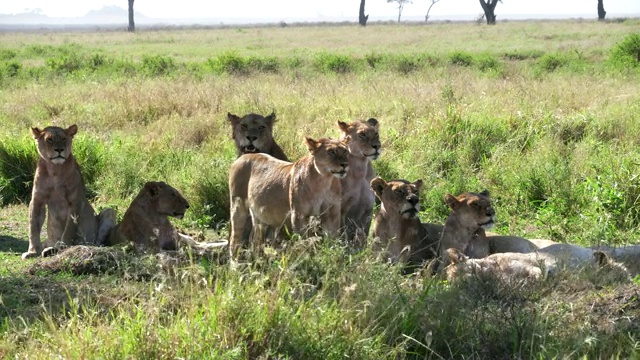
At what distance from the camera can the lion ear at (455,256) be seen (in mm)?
Result: 6641

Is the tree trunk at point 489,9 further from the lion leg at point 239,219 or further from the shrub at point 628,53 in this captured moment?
the lion leg at point 239,219

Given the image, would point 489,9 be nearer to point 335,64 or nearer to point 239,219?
point 335,64

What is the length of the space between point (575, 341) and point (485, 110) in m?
8.48

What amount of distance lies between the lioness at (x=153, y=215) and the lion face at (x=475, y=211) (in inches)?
92.6

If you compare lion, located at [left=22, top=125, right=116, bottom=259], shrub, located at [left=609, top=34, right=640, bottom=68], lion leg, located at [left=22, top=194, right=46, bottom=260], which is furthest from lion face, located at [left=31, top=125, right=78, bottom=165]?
shrub, located at [left=609, top=34, right=640, bottom=68]

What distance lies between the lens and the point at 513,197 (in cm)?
957

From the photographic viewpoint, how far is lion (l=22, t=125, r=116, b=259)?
8.03m

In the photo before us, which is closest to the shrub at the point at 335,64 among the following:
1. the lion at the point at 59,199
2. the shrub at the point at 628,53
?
the shrub at the point at 628,53

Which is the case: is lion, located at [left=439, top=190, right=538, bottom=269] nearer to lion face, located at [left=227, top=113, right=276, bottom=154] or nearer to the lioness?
lion face, located at [left=227, top=113, right=276, bottom=154]

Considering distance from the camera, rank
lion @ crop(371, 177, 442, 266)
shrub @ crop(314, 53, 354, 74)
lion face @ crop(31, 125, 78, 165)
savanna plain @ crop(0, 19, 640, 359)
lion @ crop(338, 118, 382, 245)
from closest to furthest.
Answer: savanna plain @ crop(0, 19, 640, 359)
lion @ crop(371, 177, 442, 266)
lion @ crop(338, 118, 382, 245)
lion face @ crop(31, 125, 78, 165)
shrub @ crop(314, 53, 354, 74)

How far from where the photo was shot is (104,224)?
8.52 metres

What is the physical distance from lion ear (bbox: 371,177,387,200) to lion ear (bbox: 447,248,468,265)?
86 cm

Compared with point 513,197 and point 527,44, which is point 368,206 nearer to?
point 513,197

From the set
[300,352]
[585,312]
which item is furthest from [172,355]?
[585,312]
